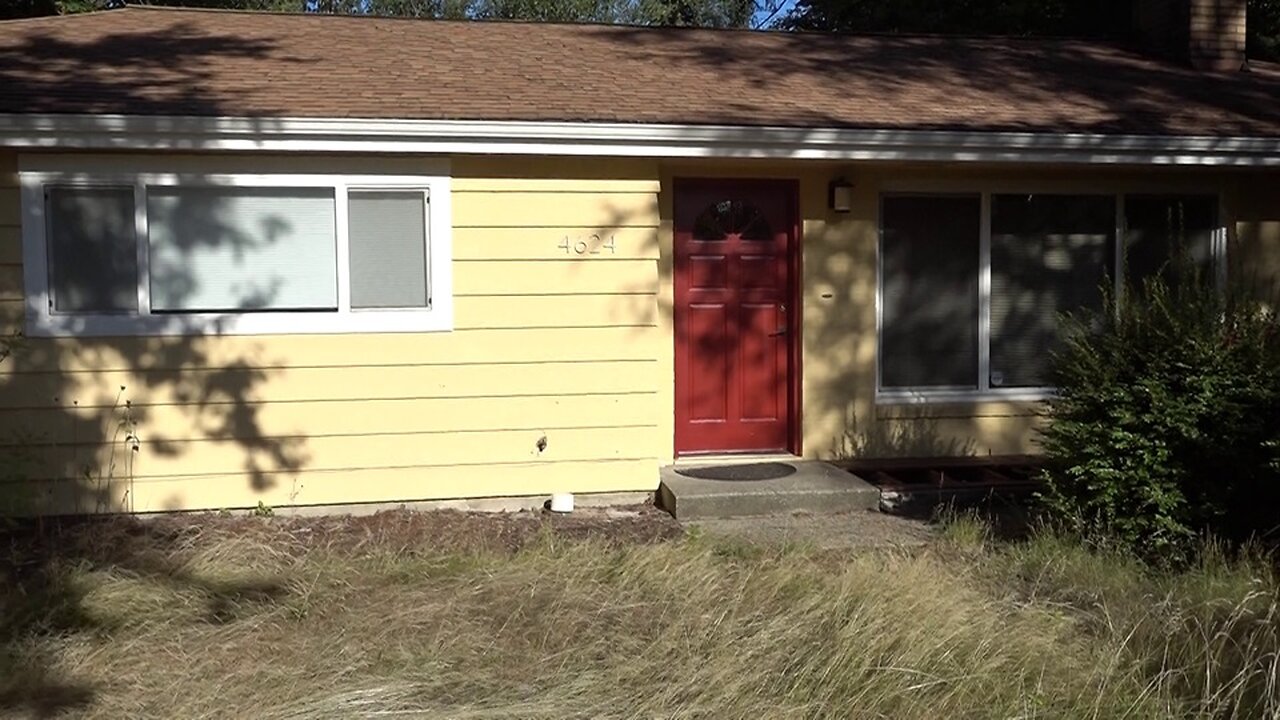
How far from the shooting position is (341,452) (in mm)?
7348

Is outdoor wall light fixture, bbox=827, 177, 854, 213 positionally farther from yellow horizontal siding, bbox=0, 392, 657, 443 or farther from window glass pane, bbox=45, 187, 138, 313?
window glass pane, bbox=45, 187, 138, 313

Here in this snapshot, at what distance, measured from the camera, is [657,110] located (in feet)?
Result: 24.6

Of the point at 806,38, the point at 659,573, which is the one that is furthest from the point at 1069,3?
the point at 659,573

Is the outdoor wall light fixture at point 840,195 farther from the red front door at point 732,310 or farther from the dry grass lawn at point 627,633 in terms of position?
the dry grass lawn at point 627,633

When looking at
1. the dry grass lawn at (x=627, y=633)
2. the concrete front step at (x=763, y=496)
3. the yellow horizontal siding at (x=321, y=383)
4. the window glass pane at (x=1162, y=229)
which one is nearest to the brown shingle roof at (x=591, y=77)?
the window glass pane at (x=1162, y=229)

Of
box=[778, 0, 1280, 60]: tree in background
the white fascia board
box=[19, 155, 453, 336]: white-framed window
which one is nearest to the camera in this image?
the white fascia board

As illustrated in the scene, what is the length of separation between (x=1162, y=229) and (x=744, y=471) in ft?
13.1

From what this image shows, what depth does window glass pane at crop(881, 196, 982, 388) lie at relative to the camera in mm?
8742

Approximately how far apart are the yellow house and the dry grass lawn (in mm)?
1324

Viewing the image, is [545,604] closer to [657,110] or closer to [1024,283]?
[657,110]

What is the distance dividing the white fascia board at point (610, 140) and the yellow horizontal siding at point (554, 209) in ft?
1.21

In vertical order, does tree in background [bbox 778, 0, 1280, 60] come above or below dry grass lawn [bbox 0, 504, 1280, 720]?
above

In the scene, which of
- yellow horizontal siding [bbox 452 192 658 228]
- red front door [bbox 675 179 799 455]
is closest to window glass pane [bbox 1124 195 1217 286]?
red front door [bbox 675 179 799 455]

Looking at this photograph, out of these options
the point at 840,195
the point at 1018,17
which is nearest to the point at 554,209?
the point at 840,195
